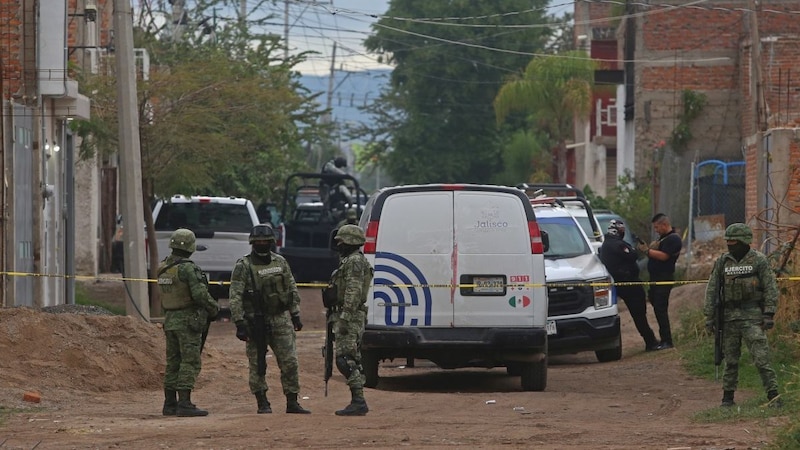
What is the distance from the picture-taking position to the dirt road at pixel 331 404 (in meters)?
10.6

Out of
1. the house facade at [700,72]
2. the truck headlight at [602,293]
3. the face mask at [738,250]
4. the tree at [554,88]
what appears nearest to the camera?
the face mask at [738,250]

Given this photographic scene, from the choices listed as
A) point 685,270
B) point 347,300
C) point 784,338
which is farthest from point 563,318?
point 685,270

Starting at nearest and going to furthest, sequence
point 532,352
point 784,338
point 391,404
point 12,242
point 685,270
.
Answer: point 391,404 < point 532,352 < point 784,338 < point 12,242 < point 685,270

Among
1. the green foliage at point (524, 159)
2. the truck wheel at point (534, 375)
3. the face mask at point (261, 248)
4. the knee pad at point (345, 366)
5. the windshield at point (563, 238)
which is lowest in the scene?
the truck wheel at point (534, 375)

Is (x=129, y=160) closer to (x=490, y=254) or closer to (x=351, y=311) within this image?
(x=490, y=254)

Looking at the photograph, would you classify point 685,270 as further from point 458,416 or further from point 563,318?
point 458,416

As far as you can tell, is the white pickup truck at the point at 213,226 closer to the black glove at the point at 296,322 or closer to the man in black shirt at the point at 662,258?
the man in black shirt at the point at 662,258

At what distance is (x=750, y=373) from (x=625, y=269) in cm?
338

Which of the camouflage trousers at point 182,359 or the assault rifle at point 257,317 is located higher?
the assault rifle at point 257,317

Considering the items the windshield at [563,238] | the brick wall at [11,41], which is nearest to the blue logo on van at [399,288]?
the windshield at [563,238]

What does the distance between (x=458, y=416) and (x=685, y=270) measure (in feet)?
49.8

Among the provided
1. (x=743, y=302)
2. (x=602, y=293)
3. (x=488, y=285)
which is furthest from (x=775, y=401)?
(x=602, y=293)

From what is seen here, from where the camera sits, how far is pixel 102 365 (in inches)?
595

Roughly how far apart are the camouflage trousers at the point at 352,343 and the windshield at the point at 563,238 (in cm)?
612
